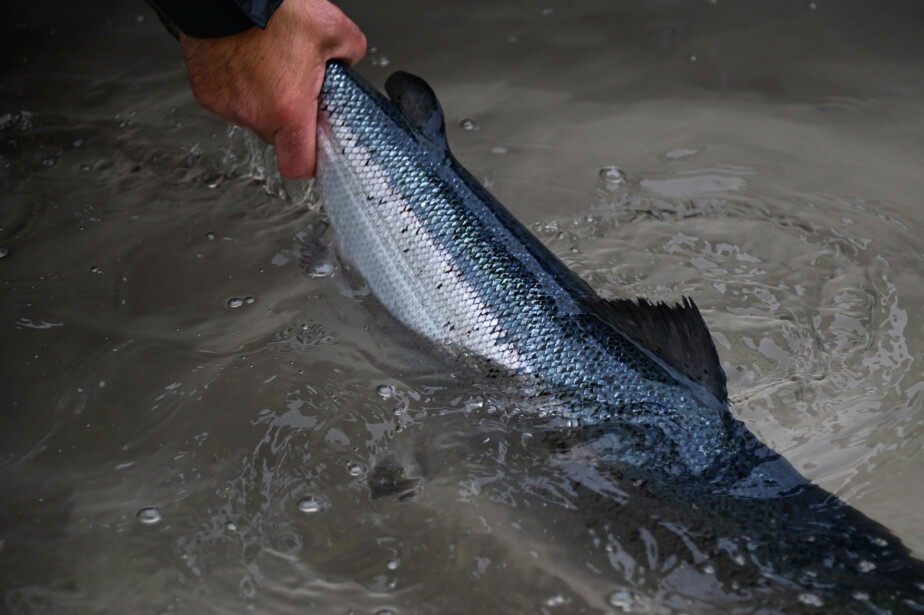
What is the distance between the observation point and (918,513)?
2414 mm

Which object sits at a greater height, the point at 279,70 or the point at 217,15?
the point at 217,15

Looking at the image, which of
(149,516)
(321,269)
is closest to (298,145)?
(321,269)

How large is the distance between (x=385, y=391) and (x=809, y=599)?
1.31 m

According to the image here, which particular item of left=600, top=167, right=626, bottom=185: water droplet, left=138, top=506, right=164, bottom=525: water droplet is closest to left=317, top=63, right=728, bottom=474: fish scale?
left=138, top=506, right=164, bottom=525: water droplet

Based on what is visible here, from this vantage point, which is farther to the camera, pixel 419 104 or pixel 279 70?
pixel 419 104

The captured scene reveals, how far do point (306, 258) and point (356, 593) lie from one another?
4.09ft

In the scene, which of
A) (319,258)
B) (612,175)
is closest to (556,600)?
(319,258)

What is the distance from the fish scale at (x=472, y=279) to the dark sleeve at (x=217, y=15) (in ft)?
0.98

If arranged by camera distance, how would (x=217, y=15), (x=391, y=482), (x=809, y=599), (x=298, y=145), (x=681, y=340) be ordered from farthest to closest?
1. (x=298, y=145)
2. (x=217, y=15)
3. (x=391, y=482)
4. (x=681, y=340)
5. (x=809, y=599)

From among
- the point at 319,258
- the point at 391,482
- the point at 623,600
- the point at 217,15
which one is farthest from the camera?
the point at 319,258

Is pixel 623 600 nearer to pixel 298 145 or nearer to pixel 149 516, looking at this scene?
pixel 149 516

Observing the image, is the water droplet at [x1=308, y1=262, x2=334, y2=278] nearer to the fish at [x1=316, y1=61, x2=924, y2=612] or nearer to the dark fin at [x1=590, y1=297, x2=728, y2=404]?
the fish at [x1=316, y1=61, x2=924, y2=612]

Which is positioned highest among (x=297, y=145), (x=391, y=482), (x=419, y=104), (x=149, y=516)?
(x=419, y=104)

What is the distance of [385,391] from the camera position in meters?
2.69
